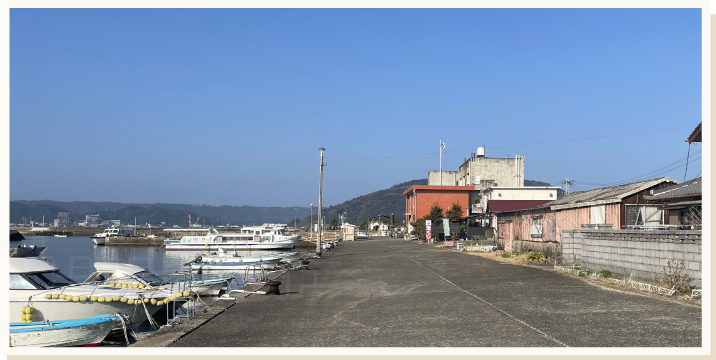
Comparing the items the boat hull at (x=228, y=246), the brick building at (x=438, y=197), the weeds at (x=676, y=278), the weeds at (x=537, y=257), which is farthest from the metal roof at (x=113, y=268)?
the brick building at (x=438, y=197)

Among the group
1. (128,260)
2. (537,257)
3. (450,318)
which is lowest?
(128,260)

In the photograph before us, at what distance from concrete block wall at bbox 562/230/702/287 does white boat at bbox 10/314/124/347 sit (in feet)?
46.1

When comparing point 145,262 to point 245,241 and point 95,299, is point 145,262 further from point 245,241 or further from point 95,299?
point 95,299

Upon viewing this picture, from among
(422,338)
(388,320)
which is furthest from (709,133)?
(388,320)

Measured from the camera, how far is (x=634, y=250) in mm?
15672

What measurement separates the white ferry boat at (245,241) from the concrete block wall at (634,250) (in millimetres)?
43601

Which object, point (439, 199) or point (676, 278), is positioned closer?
point (676, 278)

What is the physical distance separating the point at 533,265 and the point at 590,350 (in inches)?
649

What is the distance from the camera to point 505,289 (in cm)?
1518

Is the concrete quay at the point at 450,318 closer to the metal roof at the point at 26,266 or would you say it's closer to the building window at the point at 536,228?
the metal roof at the point at 26,266

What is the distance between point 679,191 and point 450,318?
41.9 ft

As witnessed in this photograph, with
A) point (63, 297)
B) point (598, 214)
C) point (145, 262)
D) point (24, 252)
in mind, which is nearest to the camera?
point (63, 297)

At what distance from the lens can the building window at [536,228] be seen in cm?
2786

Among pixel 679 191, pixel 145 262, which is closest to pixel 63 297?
pixel 679 191
